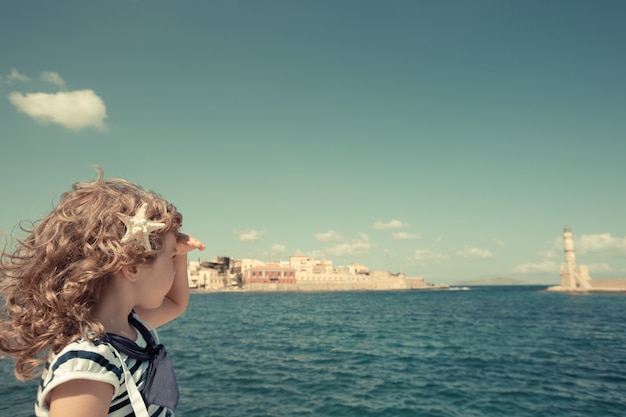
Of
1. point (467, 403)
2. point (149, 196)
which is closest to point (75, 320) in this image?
point (149, 196)

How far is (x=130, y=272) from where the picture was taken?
1236mm

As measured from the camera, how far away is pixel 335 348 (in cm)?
1705

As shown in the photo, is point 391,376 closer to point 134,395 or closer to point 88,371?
point 134,395

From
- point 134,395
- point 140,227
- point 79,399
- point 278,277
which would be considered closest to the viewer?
point 79,399

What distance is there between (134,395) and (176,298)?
29.7 inches

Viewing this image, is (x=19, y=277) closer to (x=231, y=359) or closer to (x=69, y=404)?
(x=69, y=404)

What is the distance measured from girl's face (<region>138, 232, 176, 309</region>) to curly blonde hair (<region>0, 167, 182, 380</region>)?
0.04 meters

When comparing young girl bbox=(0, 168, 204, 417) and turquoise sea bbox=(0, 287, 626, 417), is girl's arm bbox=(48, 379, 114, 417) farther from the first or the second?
turquoise sea bbox=(0, 287, 626, 417)

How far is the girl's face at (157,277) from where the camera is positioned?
4.24 ft

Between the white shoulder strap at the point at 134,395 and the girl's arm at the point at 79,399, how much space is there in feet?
0.30

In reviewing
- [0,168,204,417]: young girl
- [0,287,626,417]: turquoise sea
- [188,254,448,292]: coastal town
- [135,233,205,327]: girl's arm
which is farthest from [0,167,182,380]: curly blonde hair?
[188,254,448,292]: coastal town

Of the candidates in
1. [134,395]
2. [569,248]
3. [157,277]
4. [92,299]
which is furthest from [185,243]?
[569,248]

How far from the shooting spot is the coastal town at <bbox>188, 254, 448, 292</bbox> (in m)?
111

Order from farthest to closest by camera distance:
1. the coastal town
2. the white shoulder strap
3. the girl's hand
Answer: the coastal town → the girl's hand → the white shoulder strap
